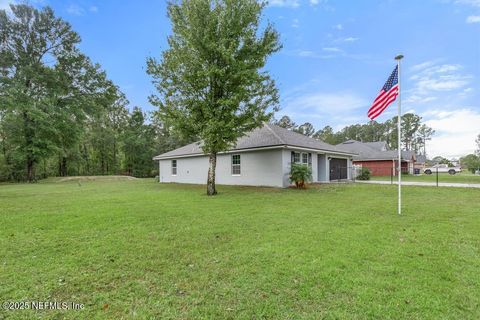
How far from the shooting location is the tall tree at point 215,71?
10984 millimetres

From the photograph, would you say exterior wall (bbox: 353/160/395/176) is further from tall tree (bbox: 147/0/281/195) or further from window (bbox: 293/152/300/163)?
tall tree (bbox: 147/0/281/195)

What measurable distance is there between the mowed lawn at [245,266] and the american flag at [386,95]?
10.6 ft

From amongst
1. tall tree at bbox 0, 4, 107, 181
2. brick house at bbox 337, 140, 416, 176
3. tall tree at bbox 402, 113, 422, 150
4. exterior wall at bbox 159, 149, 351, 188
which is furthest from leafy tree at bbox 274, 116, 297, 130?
tall tree at bbox 0, 4, 107, 181

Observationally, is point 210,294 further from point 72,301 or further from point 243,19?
point 243,19

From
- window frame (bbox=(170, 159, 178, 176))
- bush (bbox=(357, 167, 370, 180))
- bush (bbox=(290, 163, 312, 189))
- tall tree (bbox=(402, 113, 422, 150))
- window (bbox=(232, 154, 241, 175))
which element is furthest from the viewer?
tall tree (bbox=(402, 113, 422, 150))

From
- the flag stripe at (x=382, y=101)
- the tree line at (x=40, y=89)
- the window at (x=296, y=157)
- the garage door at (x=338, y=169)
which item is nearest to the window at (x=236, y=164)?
the window at (x=296, y=157)

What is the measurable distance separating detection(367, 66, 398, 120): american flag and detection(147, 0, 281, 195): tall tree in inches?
214

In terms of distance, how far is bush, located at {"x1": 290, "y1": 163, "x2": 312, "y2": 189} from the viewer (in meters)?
13.6

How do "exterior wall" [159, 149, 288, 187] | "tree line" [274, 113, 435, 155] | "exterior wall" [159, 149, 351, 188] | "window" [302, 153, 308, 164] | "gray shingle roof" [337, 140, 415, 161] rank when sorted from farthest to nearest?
"tree line" [274, 113, 435, 155] < "gray shingle roof" [337, 140, 415, 161] < "window" [302, 153, 308, 164] < "exterior wall" [159, 149, 288, 187] < "exterior wall" [159, 149, 351, 188]

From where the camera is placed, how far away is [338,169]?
20172 mm

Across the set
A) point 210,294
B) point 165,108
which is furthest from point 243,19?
point 210,294

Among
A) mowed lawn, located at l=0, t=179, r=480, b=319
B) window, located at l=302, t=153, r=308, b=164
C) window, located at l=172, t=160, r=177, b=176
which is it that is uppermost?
window, located at l=302, t=153, r=308, b=164

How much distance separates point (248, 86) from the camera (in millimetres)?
11836

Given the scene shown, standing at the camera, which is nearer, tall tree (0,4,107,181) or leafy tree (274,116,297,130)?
tall tree (0,4,107,181)
